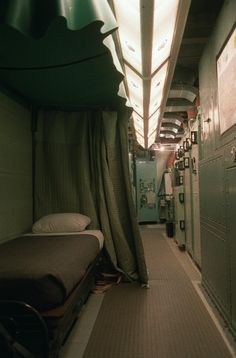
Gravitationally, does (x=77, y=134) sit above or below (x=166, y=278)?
above

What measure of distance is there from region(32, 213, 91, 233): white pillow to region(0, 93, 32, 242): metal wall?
0.21 m

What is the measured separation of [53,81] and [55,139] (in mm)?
940

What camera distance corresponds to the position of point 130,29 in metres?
1.97

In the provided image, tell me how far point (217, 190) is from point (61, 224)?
1714mm

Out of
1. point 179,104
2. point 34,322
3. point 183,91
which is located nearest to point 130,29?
point 34,322

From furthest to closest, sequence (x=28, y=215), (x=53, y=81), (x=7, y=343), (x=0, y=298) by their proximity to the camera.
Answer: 1. (x=28, y=215)
2. (x=53, y=81)
3. (x=0, y=298)
4. (x=7, y=343)

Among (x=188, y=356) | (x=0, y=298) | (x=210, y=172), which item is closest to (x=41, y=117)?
(x=210, y=172)

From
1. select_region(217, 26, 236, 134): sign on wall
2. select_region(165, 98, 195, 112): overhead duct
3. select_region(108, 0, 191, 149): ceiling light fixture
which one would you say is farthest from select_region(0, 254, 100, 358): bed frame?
select_region(165, 98, 195, 112): overhead duct

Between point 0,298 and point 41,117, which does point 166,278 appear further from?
point 41,117

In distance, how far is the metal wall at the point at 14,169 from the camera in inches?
107

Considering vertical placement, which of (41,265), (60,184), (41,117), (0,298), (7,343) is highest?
(41,117)

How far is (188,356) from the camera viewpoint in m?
1.82

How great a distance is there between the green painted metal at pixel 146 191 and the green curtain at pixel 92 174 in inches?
214

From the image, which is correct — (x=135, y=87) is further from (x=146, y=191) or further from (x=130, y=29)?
(x=146, y=191)
